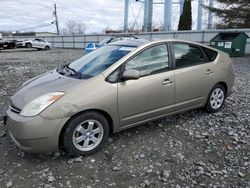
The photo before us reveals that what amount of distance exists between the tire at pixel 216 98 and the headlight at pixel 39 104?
283cm

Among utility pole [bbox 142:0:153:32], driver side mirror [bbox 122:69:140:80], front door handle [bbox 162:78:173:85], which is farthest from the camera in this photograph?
utility pole [bbox 142:0:153:32]

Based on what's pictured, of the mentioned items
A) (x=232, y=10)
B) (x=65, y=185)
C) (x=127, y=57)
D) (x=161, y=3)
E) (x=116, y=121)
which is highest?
(x=161, y=3)

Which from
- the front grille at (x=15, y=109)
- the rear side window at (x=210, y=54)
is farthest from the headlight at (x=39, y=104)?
the rear side window at (x=210, y=54)

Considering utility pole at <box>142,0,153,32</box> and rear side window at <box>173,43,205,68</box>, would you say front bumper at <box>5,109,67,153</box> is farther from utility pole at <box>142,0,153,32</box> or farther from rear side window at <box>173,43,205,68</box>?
utility pole at <box>142,0,153,32</box>

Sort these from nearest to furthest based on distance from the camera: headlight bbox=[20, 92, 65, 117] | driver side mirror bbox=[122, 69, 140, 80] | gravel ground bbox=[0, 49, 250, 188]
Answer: gravel ground bbox=[0, 49, 250, 188], headlight bbox=[20, 92, 65, 117], driver side mirror bbox=[122, 69, 140, 80]

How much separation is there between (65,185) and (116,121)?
108 cm

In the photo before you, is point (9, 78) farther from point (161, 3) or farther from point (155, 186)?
point (161, 3)

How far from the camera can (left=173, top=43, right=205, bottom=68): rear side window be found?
3.99 m

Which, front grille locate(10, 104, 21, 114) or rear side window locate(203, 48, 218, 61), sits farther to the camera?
rear side window locate(203, 48, 218, 61)

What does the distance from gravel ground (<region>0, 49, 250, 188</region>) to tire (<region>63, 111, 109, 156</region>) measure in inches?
4.9

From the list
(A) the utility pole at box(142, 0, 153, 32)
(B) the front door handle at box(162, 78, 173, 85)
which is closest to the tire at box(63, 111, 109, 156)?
(B) the front door handle at box(162, 78, 173, 85)

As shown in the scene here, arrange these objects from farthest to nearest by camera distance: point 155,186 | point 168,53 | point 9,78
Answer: point 9,78
point 168,53
point 155,186

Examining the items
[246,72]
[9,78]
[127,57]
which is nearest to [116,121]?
[127,57]

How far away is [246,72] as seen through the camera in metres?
9.33
